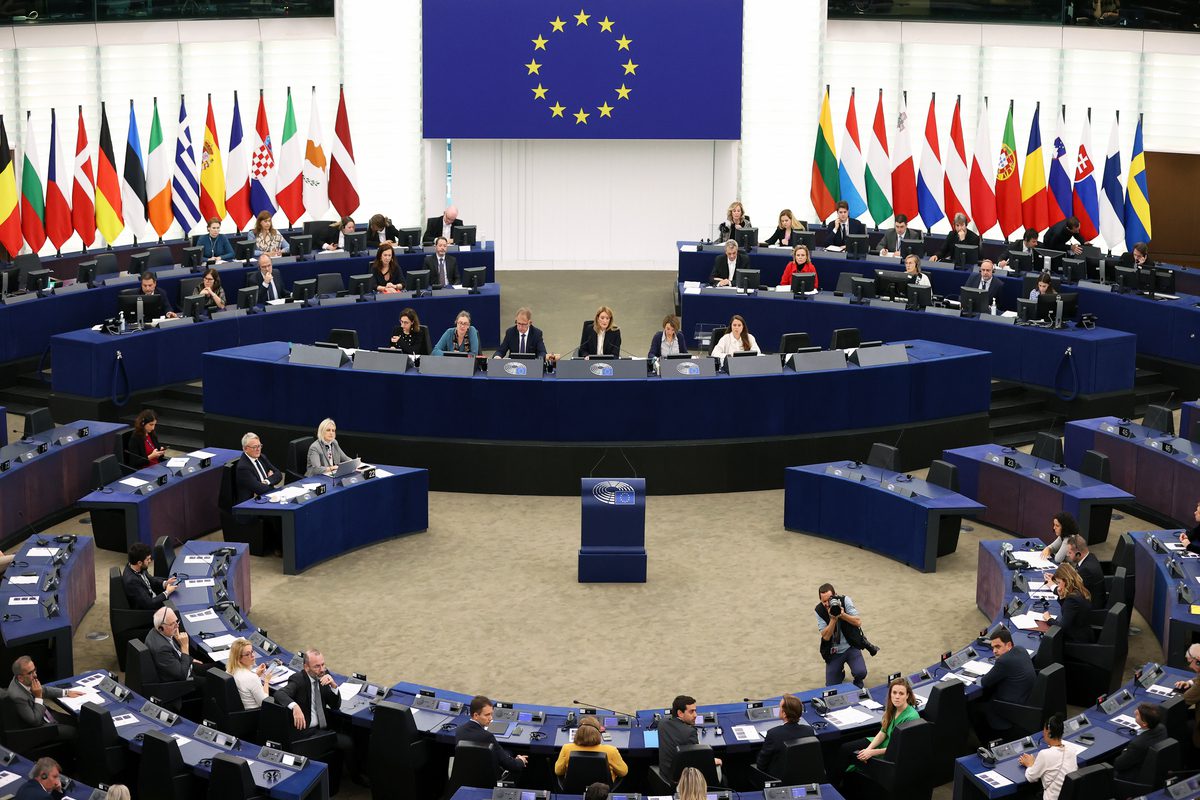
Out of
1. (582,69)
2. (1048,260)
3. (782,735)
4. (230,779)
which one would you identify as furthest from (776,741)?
(582,69)

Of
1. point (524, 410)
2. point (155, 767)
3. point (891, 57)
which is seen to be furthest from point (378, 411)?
point (891, 57)

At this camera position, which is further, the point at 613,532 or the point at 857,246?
the point at 857,246

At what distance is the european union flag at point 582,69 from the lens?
30219mm

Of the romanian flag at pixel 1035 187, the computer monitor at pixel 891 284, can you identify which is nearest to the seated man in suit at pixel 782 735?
the computer monitor at pixel 891 284

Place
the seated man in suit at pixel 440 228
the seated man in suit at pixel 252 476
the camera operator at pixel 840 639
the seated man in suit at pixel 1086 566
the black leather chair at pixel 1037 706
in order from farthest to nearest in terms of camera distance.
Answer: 1. the seated man in suit at pixel 440 228
2. the seated man in suit at pixel 252 476
3. the seated man in suit at pixel 1086 566
4. the camera operator at pixel 840 639
5. the black leather chair at pixel 1037 706

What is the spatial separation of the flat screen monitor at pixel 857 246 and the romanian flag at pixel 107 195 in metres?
12.3

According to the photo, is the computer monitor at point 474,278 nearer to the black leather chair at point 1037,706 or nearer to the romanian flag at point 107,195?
the romanian flag at point 107,195

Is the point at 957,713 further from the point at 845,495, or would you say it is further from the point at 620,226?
the point at 620,226

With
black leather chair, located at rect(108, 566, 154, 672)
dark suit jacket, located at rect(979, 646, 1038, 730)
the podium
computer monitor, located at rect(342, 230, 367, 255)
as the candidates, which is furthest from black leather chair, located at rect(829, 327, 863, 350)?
black leather chair, located at rect(108, 566, 154, 672)

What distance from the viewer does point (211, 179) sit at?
2628 centimetres

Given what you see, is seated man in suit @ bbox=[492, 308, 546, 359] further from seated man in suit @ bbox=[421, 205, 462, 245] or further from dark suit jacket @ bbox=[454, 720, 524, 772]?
dark suit jacket @ bbox=[454, 720, 524, 772]

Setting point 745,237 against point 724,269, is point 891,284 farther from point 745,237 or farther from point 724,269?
point 745,237

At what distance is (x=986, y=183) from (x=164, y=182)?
1434 cm

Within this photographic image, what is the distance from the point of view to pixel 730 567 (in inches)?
663
